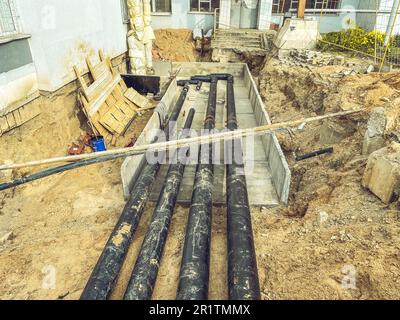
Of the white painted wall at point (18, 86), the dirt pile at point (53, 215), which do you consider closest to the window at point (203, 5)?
the dirt pile at point (53, 215)

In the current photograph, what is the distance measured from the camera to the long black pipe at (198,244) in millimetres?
4141

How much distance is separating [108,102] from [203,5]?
12072mm

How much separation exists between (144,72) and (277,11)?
1053cm

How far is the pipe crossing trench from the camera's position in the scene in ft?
13.7

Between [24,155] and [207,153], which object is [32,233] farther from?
[207,153]

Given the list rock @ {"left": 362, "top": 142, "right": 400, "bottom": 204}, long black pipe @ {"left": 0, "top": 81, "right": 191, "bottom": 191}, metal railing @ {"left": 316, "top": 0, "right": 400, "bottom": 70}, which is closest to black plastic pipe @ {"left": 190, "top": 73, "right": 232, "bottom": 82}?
metal railing @ {"left": 316, "top": 0, "right": 400, "bottom": 70}

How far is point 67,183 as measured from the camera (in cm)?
777

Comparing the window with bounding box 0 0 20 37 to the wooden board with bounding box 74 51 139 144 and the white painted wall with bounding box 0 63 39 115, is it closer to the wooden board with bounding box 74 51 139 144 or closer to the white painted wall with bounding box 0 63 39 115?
the white painted wall with bounding box 0 63 39 115

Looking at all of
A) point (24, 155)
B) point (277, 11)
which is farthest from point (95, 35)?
point (277, 11)

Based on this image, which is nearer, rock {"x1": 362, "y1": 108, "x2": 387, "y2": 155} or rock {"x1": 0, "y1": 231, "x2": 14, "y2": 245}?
rock {"x1": 0, "y1": 231, "x2": 14, "y2": 245}

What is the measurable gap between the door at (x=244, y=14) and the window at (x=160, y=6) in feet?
13.9

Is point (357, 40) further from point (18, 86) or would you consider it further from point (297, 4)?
point (18, 86)

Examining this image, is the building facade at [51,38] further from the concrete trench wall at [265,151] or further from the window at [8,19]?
the concrete trench wall at [265,151]

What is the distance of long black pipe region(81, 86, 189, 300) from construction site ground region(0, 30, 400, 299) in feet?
1.35
